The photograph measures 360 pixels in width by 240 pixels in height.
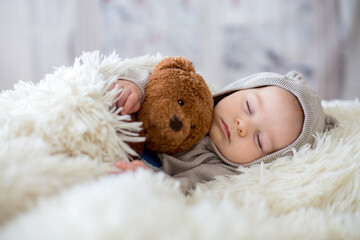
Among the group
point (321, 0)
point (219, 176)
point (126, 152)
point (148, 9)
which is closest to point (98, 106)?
point (126, 152)

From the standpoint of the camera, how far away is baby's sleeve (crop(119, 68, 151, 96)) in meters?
0.76

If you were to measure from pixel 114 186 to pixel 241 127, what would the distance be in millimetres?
500

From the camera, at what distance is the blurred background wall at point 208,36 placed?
2.19m

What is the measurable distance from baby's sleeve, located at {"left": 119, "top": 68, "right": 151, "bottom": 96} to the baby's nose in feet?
0.99

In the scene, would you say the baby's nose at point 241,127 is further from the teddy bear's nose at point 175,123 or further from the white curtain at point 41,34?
the white curtain at point 41,34

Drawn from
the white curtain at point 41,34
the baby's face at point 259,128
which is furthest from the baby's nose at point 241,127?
the white curtain at point 41,34

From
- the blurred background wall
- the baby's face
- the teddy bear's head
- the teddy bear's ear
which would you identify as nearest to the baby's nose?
the baby's face

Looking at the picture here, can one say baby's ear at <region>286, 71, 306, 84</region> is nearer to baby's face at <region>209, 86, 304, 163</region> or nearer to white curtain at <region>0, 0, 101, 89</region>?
baby's face at <region>209, 86, 304, 163</region>

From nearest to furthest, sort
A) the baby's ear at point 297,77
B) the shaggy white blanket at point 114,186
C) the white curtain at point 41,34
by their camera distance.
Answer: the shaggy white blanket at point 114,186
the baby's ear at point 297,77
the white curtain at point 41,34

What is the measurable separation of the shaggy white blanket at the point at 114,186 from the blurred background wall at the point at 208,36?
1.59m

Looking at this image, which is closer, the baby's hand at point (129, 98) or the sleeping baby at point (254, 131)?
the baby's hand at point (129, 98)

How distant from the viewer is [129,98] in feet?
2.28

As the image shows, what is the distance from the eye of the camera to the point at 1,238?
408 millimetres

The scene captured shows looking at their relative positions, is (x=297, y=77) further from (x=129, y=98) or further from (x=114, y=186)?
(x=114, y=186)
